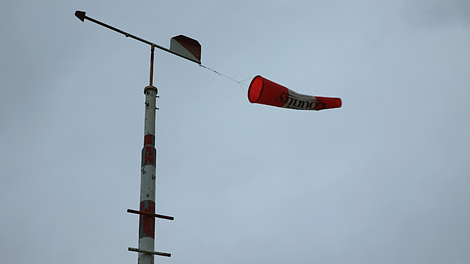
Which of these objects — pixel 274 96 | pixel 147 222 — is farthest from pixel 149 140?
pixel 274 96

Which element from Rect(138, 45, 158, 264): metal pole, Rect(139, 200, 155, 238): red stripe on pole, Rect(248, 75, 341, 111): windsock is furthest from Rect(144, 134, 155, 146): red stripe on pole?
Rect(248, 75, 341, 111): windsock

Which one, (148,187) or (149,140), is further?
(149,140)

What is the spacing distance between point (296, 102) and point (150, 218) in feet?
19.4

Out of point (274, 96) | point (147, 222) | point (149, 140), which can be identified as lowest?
point (147, 222)

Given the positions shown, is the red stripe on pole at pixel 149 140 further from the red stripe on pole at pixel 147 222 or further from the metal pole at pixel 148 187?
the red stripe on pole at pixel 147 222

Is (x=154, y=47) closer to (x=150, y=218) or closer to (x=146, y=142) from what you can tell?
(x=146, y=142)

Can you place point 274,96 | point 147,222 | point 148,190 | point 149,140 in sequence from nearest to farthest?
point 147,222
point 148,190
point 149,140
point 274,96

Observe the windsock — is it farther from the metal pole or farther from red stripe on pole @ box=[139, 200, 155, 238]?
red stripe on pole @ box=[139, 200, 155, 238]

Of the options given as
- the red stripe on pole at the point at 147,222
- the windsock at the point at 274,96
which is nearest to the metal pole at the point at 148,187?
the red stripe on pole at the point at 147,222

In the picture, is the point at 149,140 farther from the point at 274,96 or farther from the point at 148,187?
the point at 274,96

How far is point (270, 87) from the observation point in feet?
41.1

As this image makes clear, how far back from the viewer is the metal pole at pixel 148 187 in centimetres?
970

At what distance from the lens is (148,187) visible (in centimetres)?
1025

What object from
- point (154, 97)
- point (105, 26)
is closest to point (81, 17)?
point (105, 26)
